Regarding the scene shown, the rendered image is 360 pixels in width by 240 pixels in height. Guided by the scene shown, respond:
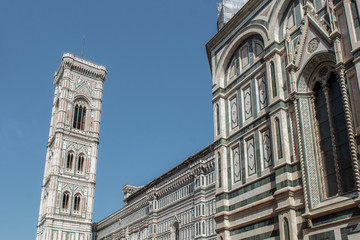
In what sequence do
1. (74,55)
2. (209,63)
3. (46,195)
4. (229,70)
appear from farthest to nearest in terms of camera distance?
1. (74,55)
2. (46,195)
3. (209,63)
4. (229,70)

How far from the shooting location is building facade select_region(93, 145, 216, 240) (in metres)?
41.9

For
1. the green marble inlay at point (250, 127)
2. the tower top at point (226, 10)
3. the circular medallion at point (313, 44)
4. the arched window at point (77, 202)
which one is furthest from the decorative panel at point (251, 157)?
the arched window at point (77, 202)

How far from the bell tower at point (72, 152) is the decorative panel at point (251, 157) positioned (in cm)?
5368

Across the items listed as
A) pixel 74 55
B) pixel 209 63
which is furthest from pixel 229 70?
pixel 74 55

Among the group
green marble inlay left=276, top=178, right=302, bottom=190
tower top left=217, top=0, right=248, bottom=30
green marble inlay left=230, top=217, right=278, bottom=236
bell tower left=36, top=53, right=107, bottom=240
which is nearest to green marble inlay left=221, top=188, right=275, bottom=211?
green marble inlay left=276, top=178, right=302, bottom=190

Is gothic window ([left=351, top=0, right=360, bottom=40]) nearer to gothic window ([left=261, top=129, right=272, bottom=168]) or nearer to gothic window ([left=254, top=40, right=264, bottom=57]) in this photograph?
gothic window ([left=254, top=40, right=264, bottom=57])

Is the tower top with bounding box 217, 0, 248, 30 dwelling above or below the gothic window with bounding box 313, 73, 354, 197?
above

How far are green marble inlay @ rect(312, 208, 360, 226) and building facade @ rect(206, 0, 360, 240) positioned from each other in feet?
0.09

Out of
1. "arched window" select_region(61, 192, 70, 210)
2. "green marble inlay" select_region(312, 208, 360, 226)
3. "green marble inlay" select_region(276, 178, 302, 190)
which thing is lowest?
"green marble inlay" select_region(312, 208, 360, 226)

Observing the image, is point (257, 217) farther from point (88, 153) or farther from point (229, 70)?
point (88, 153)

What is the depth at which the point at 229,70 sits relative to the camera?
17328 millimetres

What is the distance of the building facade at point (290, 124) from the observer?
11.3 metres

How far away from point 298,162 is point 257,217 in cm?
234

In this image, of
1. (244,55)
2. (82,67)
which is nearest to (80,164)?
(82,67)
